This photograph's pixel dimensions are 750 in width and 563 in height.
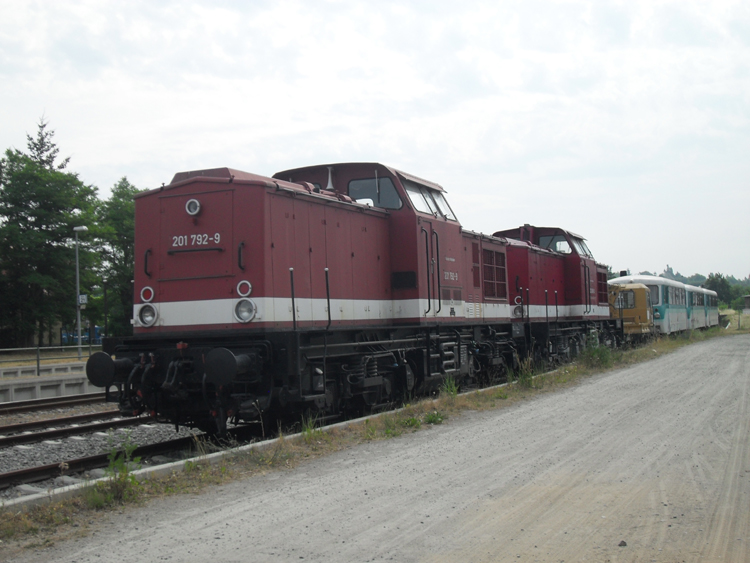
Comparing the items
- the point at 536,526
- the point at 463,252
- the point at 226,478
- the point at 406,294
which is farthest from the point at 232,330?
the point at 463,252

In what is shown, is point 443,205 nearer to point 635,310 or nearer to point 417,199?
point 417,199

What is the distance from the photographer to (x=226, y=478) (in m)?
6.54

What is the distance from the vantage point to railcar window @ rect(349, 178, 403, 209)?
36.6 feet

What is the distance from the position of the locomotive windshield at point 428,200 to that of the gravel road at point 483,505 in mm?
4237

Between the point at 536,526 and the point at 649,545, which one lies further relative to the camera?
the point at 536,526

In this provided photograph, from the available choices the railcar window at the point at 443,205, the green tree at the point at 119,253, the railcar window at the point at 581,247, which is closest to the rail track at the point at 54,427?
the railcar window at the point at 443,205

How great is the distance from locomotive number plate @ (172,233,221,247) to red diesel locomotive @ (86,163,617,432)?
0.02 metres

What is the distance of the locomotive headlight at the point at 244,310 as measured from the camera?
8.24 metres

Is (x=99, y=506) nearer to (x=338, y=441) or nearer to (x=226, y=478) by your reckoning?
(x=226, y=478)

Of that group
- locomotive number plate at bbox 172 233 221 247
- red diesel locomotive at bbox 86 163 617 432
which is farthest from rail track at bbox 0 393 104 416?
locomotive number plate at bbox 172 233 221 247

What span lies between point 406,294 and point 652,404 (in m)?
4.26

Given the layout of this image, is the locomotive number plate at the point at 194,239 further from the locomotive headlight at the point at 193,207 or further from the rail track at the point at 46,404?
the rail track at the point at 46,404

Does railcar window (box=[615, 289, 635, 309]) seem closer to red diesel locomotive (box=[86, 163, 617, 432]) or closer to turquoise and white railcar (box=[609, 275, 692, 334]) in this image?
turquoise and white railcar (box=[609, 275, 692, 334])

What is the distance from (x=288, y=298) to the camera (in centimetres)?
876
